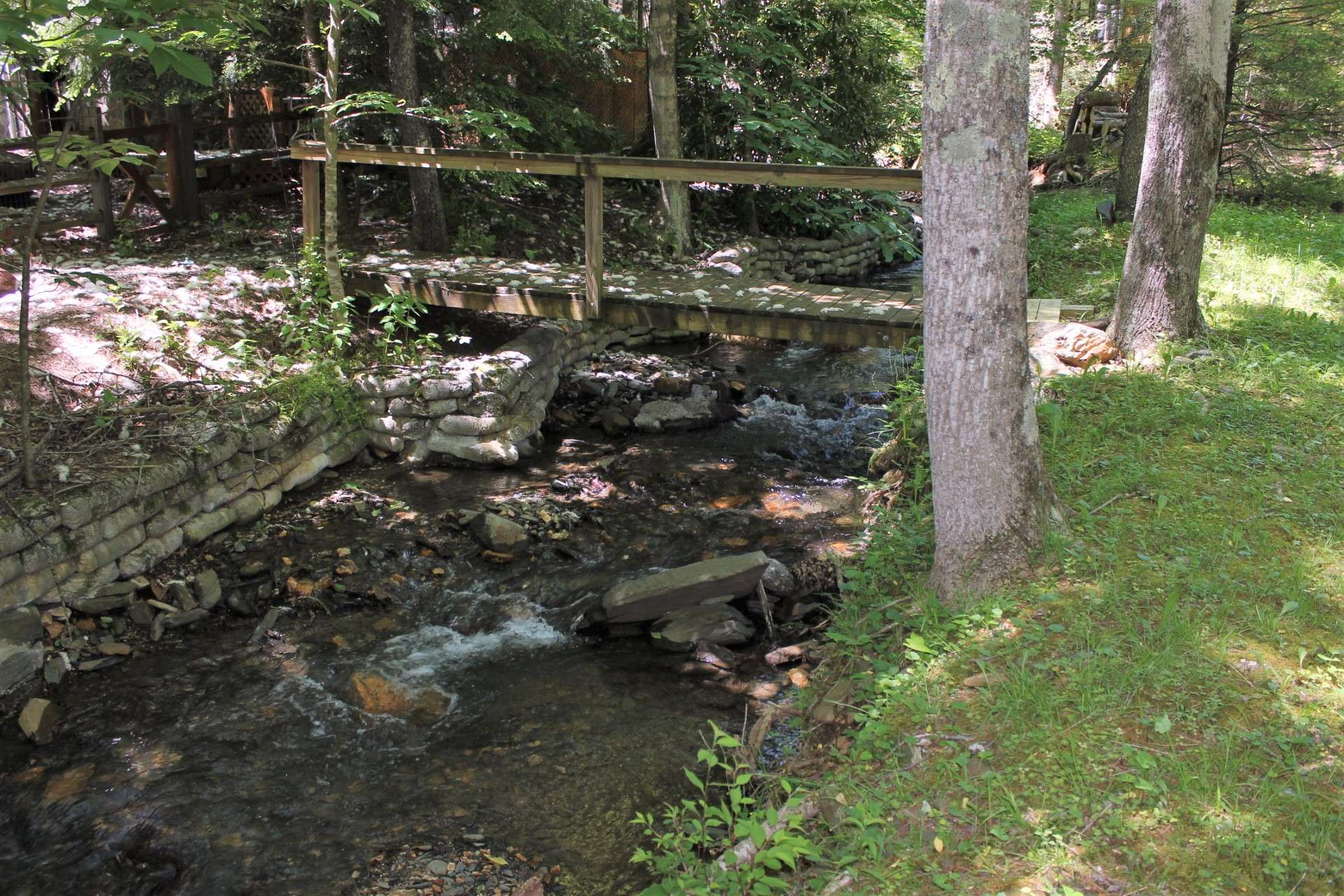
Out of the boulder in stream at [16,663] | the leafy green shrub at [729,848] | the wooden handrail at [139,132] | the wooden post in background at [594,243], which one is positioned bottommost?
the boulder in stream at [16,663]

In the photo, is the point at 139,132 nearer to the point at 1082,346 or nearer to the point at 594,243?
the point at 594,243

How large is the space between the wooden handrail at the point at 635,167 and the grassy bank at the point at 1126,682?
7.17 feet

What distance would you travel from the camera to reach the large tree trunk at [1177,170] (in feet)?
19.4

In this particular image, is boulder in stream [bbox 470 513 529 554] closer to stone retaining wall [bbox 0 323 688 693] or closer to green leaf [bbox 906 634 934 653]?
stone retaining wall [bbox 0 323 688 693]

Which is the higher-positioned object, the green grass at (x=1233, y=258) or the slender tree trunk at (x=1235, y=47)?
the slender tree trunk at (x=1235, y=47)

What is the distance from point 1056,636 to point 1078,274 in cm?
715

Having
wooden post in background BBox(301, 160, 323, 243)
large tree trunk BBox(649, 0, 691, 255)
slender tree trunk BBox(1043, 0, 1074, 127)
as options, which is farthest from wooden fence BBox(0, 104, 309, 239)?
slender tree trunk BBox(1043, 0, 1074, 127)

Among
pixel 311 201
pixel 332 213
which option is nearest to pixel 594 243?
pixel 332 213

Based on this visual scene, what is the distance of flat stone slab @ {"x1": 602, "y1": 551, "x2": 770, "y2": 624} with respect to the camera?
5215mm

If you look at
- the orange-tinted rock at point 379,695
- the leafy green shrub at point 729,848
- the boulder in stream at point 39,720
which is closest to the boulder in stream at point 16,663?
the boulder in stream at point 39,720

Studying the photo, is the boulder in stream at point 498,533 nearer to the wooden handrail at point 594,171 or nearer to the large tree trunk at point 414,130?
the wooden handrail at point 594,171

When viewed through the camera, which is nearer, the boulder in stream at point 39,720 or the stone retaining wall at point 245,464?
the boulder in stream at point 39,720

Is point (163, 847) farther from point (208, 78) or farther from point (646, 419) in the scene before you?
point (646, 419)

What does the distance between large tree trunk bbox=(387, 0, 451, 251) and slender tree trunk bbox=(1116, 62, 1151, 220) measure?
25.2 ft
